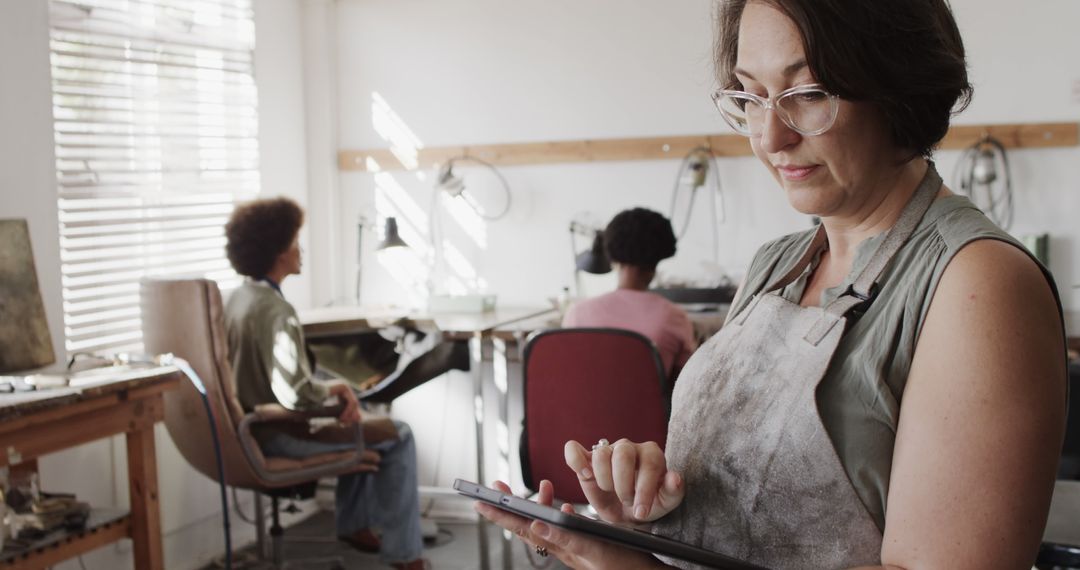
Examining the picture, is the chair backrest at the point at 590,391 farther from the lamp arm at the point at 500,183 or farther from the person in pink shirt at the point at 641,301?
the lamp arm at the point at 500,183

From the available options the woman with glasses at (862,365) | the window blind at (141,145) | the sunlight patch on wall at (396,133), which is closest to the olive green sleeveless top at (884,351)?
the woman with glasses at (862,365)

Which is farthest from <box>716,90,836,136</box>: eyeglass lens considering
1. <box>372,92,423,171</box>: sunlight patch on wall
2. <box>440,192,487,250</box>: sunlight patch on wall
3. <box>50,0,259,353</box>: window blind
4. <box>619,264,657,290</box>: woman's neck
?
<box>372,92,423,171</box>: sunlight patch on wall

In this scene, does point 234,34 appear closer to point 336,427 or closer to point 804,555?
point 336,427

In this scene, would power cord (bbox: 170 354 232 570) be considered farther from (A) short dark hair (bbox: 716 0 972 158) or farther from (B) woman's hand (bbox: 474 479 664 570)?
(A) short dark hair (bbox: 716 0 972 158)

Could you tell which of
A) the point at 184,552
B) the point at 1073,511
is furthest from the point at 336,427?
the point at 1073,511

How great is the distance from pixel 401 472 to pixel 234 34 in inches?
81.4

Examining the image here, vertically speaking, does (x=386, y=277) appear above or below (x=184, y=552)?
above

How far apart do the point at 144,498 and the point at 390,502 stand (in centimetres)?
101

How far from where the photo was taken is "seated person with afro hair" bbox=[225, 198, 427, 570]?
142 inches

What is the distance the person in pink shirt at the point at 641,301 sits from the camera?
10.7 ft

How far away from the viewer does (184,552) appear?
416cm

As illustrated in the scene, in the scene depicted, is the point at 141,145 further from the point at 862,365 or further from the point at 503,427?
the point at 862,365

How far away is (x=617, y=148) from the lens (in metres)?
4.64

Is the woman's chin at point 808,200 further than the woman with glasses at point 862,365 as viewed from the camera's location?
Yes
